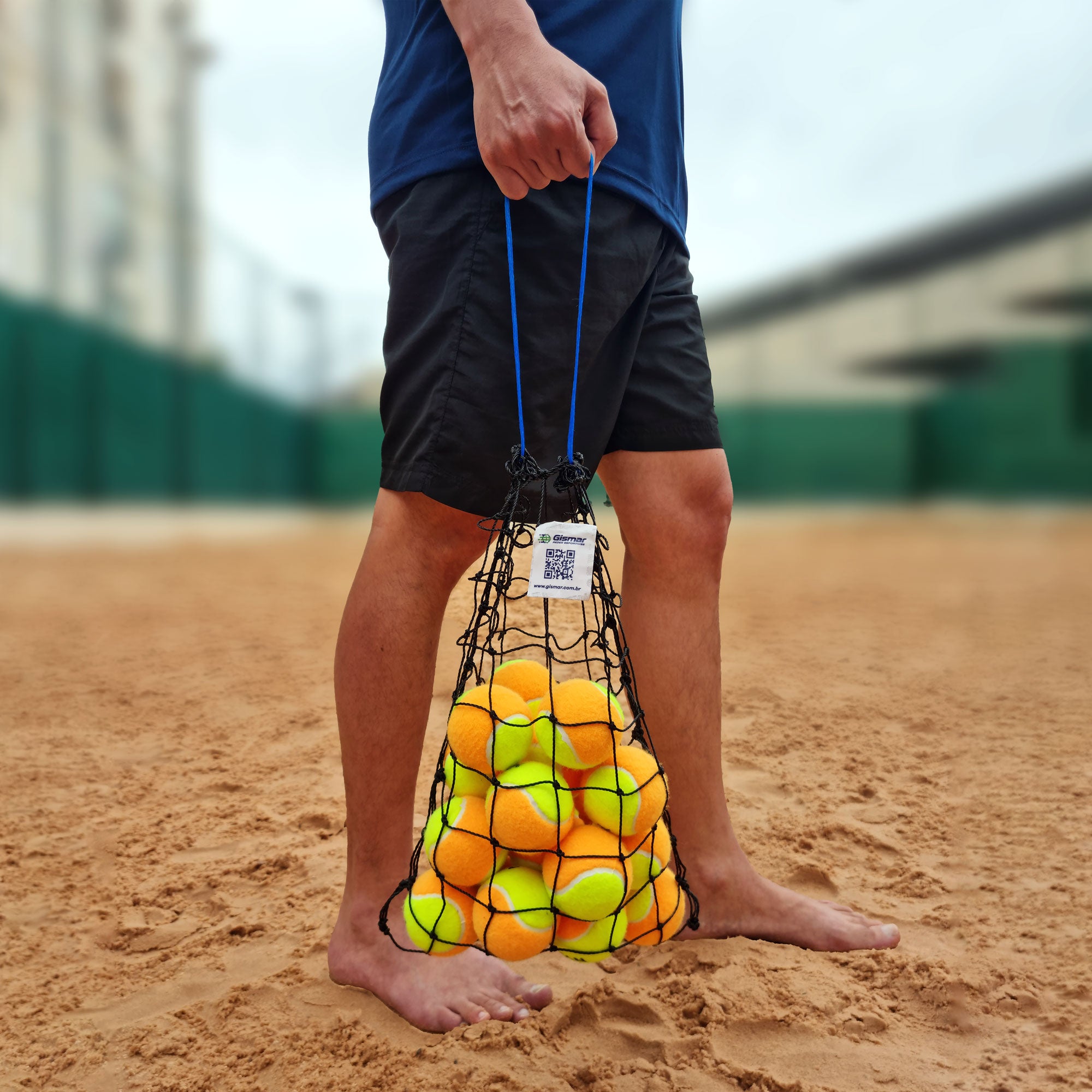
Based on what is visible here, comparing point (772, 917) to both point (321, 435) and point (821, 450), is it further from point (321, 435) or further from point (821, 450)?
point (821, 450)

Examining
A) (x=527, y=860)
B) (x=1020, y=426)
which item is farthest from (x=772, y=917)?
(x=1020, y=426)

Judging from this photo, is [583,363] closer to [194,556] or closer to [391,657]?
Result: [391,657]

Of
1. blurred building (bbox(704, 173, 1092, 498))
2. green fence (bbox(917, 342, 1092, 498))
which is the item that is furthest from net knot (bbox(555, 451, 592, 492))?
green fence (bbox(917, 342, 1092, 498))

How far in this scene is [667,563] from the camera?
131cm

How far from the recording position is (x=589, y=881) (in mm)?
897

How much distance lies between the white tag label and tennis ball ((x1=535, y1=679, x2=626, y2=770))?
0.11m

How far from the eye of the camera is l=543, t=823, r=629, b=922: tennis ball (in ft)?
2.94

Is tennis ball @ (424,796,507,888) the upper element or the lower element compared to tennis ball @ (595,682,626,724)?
lower

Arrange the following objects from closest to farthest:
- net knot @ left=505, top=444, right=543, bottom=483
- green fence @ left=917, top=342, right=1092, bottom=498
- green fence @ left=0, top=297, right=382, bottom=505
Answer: net knot @ left=505, top=444, right=543, bottom=483 → green fence @ left=0, top=297, right=382, bottom=505 → green fence @ left=917, top=342, right=1092, bottom=498

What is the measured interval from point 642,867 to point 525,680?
0.24 metres

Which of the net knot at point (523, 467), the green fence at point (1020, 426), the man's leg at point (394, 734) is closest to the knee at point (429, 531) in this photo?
the man's leg at point (394, 734)

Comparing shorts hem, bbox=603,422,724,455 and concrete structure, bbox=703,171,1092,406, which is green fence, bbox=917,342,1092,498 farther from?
shorts hem, bbox=603,422,724,455

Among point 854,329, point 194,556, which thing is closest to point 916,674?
point 194,556

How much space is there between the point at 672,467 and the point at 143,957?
1011 millimetres
